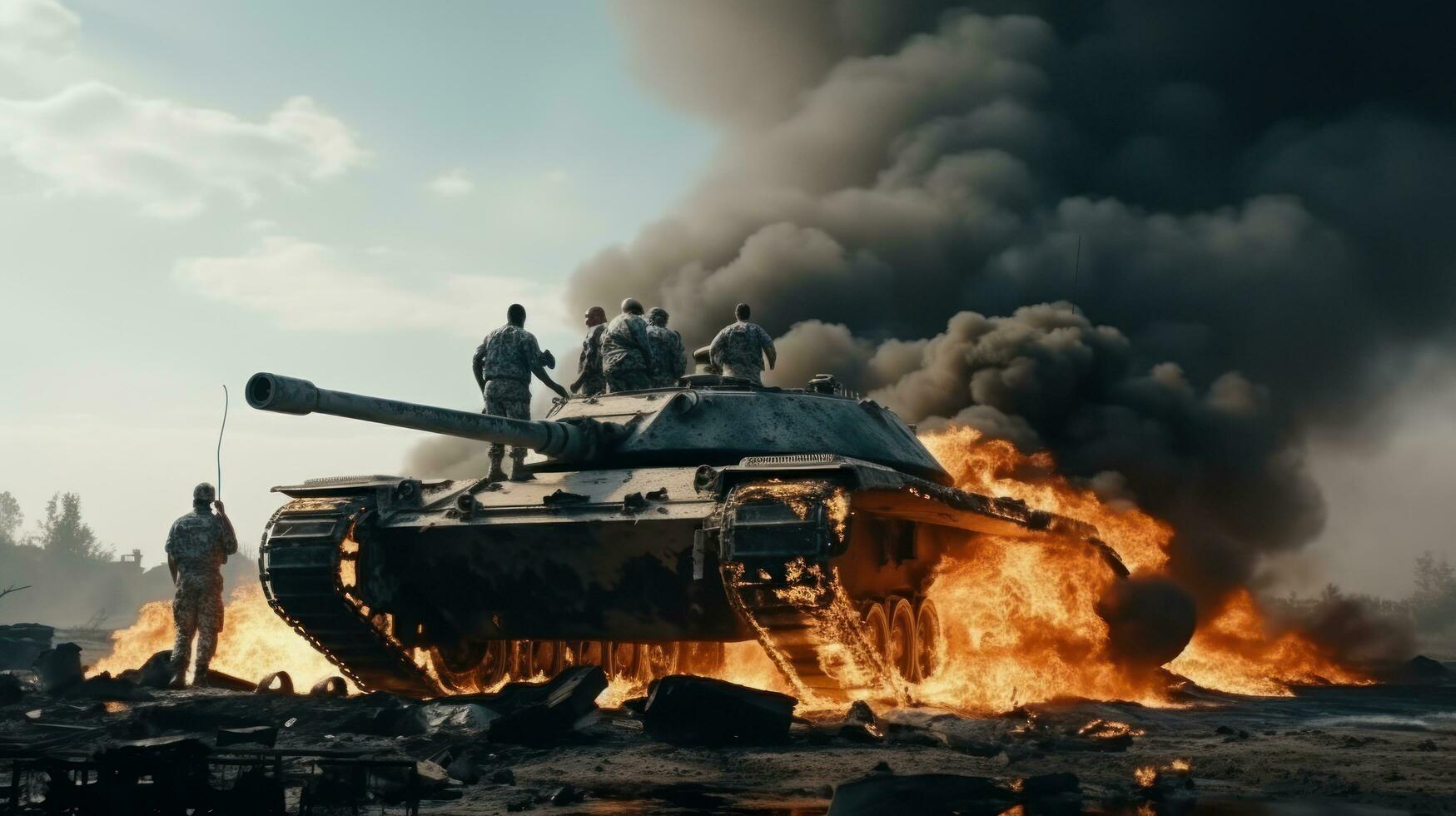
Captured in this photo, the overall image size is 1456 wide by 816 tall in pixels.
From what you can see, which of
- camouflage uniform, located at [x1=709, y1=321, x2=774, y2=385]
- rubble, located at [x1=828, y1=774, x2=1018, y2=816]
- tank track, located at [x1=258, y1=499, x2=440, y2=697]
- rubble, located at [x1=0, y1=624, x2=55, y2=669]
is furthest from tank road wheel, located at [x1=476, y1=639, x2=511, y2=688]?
rubble, located at [x1=0, y1=624, x2=55, y2=669]

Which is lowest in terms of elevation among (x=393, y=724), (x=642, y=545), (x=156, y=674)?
(x=393, y=724)

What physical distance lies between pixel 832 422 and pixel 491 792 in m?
5.81

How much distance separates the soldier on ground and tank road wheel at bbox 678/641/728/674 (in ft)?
8.07

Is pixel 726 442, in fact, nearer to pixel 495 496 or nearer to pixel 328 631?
pixel 495 496

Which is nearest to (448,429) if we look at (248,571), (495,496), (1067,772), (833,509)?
(495,496)

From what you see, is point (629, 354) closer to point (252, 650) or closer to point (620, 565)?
point (620, 565)

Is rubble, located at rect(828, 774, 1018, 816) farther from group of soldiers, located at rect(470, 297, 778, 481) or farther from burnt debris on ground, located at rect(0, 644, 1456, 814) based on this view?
group of soldiers, located at rect(470, 297, 778, 481)

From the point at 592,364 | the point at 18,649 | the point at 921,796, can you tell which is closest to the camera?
the point at 921,796

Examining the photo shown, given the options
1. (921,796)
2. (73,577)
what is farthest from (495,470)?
(73,577)

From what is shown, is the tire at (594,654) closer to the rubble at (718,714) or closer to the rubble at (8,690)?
the rubble at (718,714)

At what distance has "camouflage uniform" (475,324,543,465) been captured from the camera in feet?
39.8

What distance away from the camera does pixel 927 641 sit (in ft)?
39.8

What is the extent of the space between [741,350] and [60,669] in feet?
22.4

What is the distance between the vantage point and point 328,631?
35.7 feet
